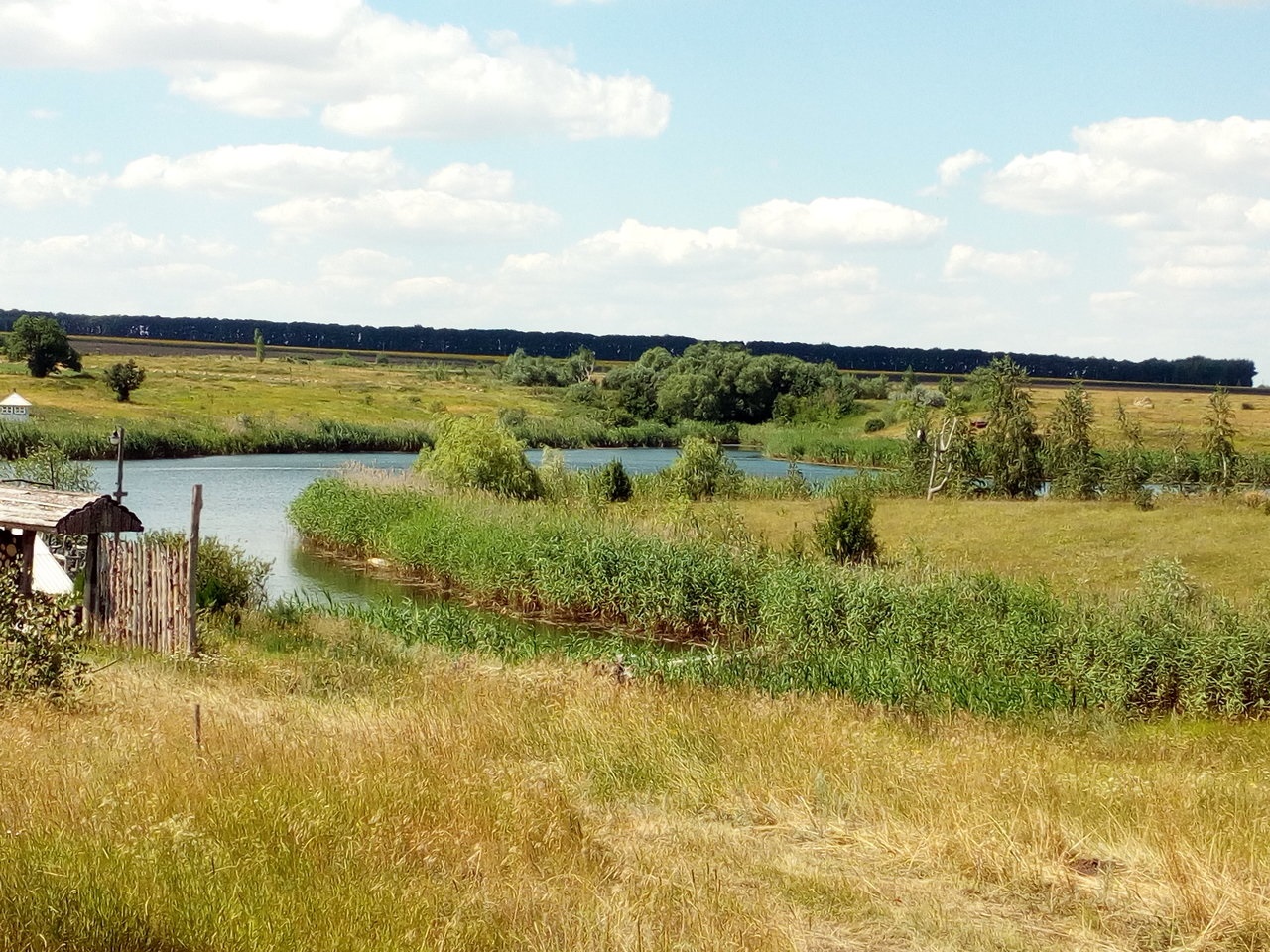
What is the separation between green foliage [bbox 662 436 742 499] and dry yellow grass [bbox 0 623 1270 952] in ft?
94.6

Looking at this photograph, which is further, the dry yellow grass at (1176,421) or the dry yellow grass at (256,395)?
the dry yellow grass at (256,395)

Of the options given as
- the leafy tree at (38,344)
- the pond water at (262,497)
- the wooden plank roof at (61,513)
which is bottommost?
the pond water at (262,497)

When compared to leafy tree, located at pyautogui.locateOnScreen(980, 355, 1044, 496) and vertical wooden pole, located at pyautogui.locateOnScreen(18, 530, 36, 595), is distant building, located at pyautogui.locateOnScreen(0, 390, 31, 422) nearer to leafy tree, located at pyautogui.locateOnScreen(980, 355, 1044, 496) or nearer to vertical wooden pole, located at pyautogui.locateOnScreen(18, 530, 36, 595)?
leafy tree, located at pyautogui.locateOnScreen(980, 355, 1044, 496)

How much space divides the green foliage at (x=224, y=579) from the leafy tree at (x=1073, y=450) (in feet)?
84.4

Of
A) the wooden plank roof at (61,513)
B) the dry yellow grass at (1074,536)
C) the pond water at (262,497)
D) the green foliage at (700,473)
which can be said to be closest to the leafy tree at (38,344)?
the pond water at (262,497)

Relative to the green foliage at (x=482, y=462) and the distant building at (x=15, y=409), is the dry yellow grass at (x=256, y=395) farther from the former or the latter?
the green foliage at (x=482, y=462)

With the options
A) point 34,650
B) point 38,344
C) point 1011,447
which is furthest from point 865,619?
point 38,344

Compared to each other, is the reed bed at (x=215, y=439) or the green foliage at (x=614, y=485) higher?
the green foliage at (x=614, y=485)

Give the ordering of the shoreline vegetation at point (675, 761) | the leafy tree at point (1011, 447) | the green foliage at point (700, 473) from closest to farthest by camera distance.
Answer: the shoreline vegetation at point (675, 761), the green foliage at point (700, 473), the leafy tree at point (1011, 447)

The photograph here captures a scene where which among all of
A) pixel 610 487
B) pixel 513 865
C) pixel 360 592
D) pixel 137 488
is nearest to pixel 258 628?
pixel 360 592

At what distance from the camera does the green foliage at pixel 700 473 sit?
40125 mm

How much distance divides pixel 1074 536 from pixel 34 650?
25198 millimetres

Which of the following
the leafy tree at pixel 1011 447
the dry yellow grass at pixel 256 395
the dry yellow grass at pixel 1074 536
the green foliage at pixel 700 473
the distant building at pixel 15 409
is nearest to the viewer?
the dry yellow grass at pixel 1074 536

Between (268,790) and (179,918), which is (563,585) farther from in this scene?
(179,918)
